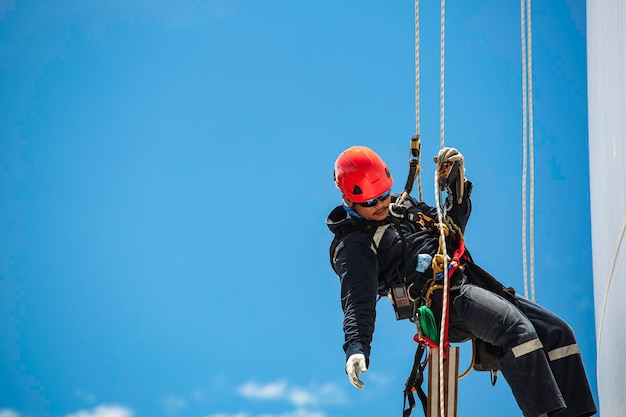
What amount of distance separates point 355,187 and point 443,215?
38 centimetres

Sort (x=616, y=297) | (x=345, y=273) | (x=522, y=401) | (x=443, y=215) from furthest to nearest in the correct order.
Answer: (x=616, y=297)
(x=443, y=215)
(x=345, y=273)
(x=522, y=401)

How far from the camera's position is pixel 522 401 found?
3424 millimetres

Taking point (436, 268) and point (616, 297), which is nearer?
point (436, 268)

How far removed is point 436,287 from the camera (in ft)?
12.3

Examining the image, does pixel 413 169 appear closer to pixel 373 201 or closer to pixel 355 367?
pixel 373 201

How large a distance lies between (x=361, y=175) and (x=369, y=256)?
0.33 metres

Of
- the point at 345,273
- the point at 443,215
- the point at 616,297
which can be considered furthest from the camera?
the point at 616,297

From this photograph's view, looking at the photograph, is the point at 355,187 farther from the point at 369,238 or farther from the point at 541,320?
the point at 541,320

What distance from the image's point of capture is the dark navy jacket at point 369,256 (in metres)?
3.56

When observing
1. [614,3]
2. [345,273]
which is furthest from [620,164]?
[345,273]

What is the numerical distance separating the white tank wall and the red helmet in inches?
37.1

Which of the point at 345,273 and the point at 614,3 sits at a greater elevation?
the point at 614,3

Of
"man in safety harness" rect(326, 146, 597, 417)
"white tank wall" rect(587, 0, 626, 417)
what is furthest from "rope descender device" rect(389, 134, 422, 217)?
"white tank wall" rect(587, 0, 626, 417)

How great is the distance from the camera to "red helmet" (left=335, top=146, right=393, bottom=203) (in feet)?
12.5
